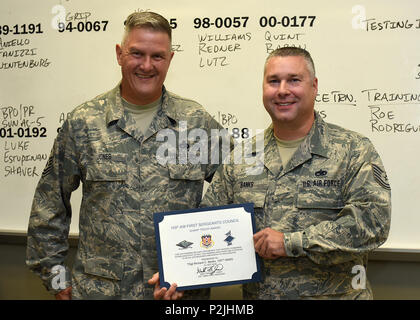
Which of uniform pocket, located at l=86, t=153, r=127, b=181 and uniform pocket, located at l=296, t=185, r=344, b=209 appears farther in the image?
uniform pocket, located at l=86, t=153, r=127, b=181

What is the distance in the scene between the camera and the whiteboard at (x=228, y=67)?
2918 mm

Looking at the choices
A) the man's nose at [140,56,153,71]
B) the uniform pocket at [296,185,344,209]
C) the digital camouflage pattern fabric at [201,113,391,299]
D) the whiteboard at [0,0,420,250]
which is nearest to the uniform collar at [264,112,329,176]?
the digital camouflage pattern fabric at [201,113,391,299]

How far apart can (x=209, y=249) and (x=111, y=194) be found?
0.55 meters

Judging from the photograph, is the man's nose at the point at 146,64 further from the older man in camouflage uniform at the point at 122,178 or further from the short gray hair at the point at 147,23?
the short gray hair at the point at 147,23

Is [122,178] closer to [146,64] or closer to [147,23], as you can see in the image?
[146,64]

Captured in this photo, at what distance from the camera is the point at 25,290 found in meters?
3.46

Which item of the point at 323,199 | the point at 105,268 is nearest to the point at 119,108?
the point at 105,268

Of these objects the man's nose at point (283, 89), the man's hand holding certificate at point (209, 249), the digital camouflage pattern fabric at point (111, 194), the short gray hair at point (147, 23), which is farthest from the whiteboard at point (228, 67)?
the man's hand holding certificate at point (209, 249)

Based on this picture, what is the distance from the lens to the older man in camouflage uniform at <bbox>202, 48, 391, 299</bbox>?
206 centimetres

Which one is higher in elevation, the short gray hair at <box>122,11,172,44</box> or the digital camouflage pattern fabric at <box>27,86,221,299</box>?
the short gray hair at <box>122,11,172,44</box>

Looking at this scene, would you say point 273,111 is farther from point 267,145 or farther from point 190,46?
point 190,46

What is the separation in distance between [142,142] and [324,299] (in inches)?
42.1

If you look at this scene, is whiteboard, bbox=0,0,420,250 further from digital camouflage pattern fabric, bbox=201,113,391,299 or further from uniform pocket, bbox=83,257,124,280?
uniform pocket, bbox=83,257,124,280

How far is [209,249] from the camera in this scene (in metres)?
2.20
